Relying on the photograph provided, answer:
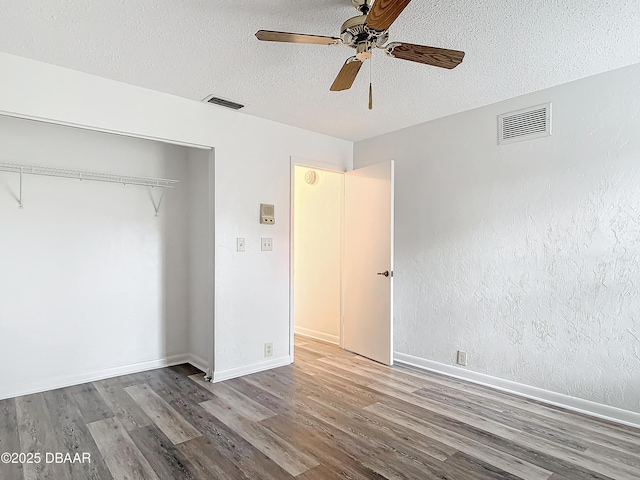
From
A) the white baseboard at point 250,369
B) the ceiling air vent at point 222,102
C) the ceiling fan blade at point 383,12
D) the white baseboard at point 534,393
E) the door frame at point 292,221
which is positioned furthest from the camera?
the door frame at point 292,221

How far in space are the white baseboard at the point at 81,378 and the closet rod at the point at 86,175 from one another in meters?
1.64

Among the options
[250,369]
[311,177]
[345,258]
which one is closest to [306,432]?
[250,369]

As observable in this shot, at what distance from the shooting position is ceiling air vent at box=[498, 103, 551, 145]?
9.75ft

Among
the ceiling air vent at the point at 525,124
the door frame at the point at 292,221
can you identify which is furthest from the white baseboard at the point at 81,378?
the ceiling air vent at the point at 525,124

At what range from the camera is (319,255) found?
4883 mm

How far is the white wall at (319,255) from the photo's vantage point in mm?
4641

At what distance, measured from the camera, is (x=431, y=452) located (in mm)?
2219

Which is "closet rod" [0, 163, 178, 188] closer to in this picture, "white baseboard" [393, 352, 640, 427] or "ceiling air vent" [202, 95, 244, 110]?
"ceiling air vent" [202, 95, 244, 110]

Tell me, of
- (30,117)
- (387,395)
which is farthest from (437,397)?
(30,117)

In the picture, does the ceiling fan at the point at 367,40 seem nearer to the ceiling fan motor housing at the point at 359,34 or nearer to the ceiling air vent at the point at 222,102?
the ceiling fan motor housing at the point at 359,34

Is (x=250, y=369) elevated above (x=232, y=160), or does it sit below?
below

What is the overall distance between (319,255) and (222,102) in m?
2.26

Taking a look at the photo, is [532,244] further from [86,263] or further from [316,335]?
[86,263]

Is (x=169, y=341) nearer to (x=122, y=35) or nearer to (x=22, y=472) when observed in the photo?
(x=22, y=472)
